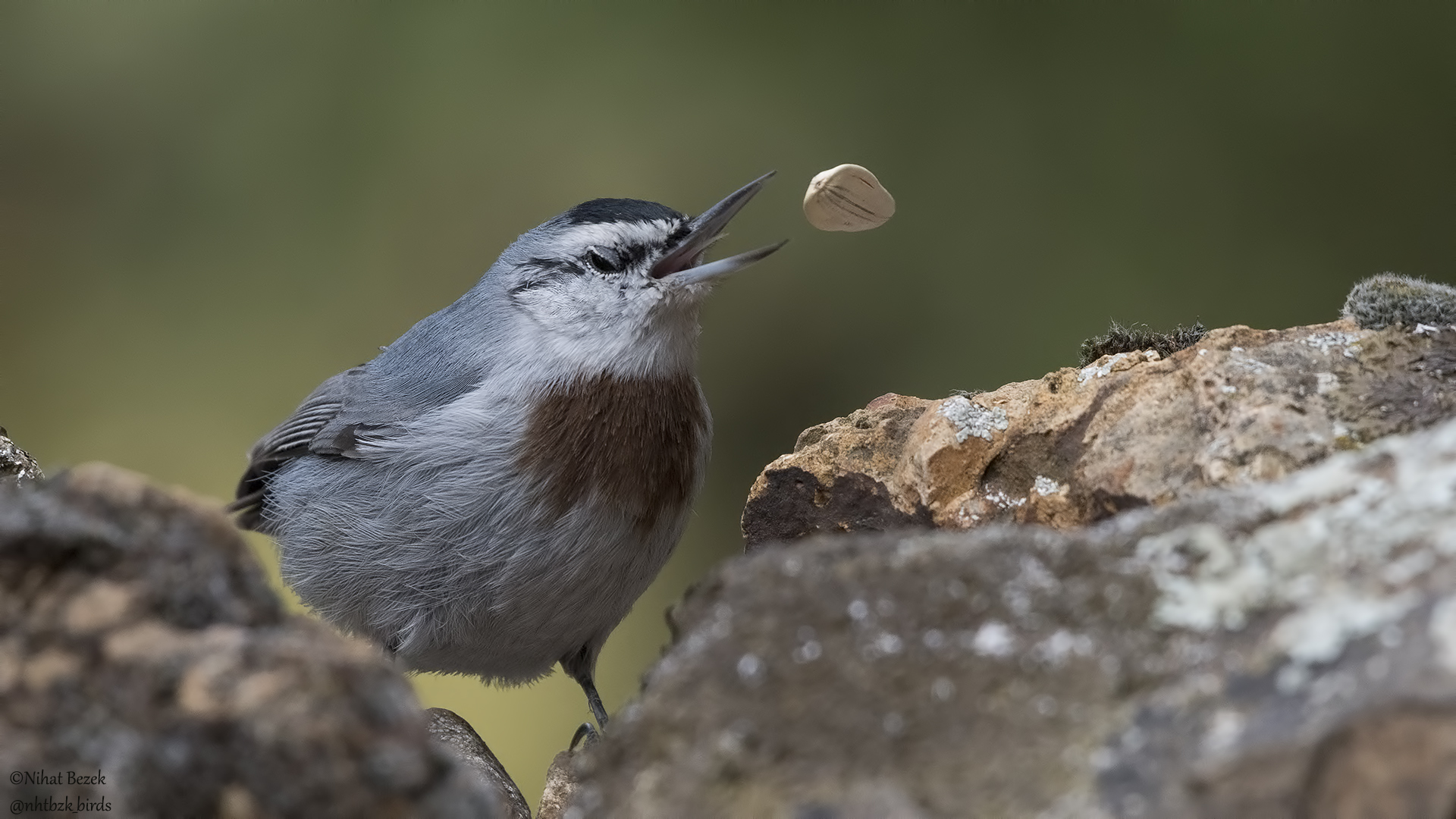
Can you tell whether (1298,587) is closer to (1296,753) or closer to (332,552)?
(1296,753)

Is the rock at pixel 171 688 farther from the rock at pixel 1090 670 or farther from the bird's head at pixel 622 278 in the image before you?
the bird's head at pixel 622 278

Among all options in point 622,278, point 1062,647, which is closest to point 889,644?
point 1062,647

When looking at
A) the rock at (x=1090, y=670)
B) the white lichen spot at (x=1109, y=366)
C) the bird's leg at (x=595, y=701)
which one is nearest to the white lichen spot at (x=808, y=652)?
the rock at (x=1090, y=670)

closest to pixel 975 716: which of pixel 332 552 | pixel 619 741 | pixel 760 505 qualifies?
pixel 619 741

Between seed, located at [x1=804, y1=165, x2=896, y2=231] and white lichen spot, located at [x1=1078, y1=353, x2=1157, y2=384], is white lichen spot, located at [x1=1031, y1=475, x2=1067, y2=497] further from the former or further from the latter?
seed, located at [x1=804, y1=165, x2=896, y2=231]

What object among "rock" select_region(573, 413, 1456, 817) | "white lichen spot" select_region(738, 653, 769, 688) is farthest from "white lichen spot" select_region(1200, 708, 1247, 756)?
"white lichen spot" select_region(738, 653, 769, 688)

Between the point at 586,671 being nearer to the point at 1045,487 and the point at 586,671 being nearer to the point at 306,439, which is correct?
the point at 306,439
